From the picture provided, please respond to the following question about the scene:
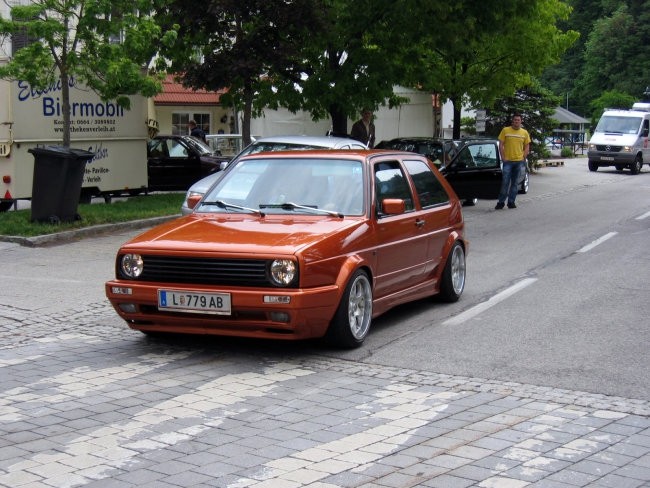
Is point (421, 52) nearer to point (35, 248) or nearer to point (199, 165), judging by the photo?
point (199, 165)

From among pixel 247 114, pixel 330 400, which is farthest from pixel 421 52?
pixel 330 400

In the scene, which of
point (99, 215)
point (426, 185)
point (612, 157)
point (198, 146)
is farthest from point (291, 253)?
point (612, 157)

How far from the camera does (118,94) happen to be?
18.9 meters

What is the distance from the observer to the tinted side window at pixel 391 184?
9.24 m

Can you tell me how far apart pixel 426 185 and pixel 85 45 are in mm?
9677

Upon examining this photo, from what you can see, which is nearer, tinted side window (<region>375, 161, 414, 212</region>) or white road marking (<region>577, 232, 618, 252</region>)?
tinted side window (<region>375, 161, 414, 212</region>)

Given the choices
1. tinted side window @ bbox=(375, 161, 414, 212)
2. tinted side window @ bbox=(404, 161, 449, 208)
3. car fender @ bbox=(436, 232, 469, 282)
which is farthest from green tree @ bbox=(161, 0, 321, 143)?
tinted side window @ bbox=(375, 161, 414, 212)

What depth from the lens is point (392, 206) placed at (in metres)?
8.84

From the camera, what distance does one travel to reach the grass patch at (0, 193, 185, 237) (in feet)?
52.1

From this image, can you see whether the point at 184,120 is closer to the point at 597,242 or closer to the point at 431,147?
the point at 431,147

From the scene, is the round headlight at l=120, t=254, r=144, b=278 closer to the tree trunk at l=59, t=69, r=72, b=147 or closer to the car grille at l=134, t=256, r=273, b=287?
the car grille at l=134, t=256, r=273, b=287

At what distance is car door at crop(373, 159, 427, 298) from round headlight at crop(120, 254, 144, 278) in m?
1.99

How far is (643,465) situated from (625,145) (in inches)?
1383

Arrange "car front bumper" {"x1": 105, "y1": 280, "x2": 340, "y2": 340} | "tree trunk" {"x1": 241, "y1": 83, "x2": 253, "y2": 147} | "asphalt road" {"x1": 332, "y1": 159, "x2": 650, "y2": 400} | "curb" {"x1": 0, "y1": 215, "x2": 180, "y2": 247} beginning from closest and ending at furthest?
"car front bumper" {"x1": 105, "y1": 280, "x2": 340, "y2": 340}, "asphalt road" {"x1": 332, "y1": 159, "x2": 650, "y2": 400}, "curb" {"x1": 0, "y1": 215, "x2": 180, "y2": 247}, "tree trunk" {"x1": 241, "y1": 83, "x2": 253, "y2": 147}
